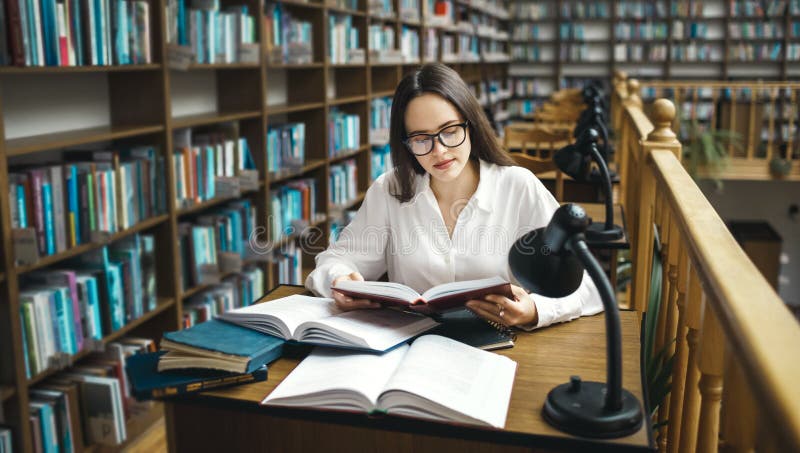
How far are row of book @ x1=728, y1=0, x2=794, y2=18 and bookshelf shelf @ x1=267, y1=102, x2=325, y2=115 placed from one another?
6.88 m

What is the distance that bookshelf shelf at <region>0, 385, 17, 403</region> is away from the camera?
2035 mm

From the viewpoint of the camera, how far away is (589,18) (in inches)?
371

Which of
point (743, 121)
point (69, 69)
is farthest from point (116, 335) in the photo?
point (743, 121)

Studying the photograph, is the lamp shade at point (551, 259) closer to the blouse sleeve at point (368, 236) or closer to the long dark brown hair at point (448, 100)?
the long dark brown hair at point (448, 100)

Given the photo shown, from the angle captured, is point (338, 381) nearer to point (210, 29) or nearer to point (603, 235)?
point (603, 235)

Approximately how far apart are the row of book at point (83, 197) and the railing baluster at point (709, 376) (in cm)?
176

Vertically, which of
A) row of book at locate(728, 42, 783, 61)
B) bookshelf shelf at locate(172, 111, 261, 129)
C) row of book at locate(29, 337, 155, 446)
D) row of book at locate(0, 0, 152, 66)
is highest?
row of book at locate(728, 42, 783, 61)

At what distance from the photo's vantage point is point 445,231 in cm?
163

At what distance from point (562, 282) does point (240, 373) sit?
48cm

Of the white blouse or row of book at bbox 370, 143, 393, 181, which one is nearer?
the white blouse

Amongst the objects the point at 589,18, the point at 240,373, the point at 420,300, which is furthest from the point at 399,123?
the point at 589,18

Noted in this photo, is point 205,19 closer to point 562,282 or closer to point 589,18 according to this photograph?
point 562,282

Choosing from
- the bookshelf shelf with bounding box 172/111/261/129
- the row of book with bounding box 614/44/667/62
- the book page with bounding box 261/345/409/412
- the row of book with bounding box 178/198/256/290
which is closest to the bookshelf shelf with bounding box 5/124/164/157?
the bookshelf shelf with bounding box 172/111/261/129

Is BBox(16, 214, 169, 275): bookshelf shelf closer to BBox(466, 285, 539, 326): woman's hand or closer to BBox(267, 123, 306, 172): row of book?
BBox(267, 123, 306, 172): row of book
